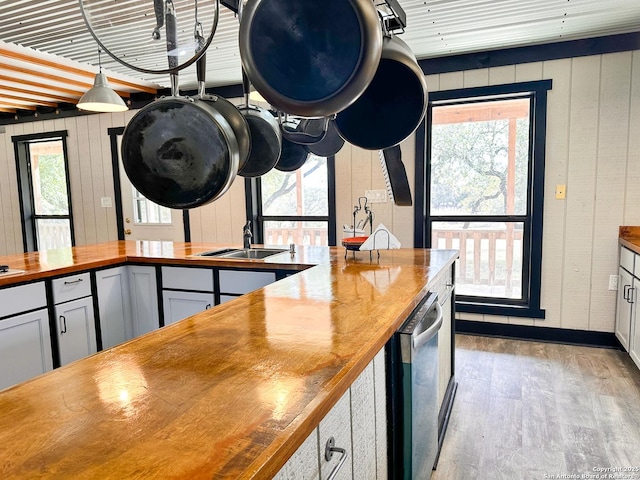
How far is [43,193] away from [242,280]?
14.8 feet

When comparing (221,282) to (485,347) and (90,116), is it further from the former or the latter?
(90,116)

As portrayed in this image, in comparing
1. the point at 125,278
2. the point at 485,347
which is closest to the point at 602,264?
the point at 485,347

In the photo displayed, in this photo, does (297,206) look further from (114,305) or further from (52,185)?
(52,185)

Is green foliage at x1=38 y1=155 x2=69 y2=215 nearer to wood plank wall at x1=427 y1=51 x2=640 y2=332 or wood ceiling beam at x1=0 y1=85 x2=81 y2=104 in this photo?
wood ceiling beam at x1=0 y1=85 x2=81 y2=104

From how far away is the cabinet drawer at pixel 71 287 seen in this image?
2600 millimetres

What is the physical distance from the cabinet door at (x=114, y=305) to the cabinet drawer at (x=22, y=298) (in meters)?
0.39

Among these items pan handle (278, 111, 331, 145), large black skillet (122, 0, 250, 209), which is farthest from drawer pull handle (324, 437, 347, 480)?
pan handle (278, 111, 331, 145)

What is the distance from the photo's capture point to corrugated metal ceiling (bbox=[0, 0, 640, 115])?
2691mm

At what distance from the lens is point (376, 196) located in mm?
4105

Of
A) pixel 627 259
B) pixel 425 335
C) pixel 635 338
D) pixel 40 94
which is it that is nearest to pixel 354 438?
pixel 425 335

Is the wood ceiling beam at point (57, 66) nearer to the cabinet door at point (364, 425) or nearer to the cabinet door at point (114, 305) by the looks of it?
the cabinet door at point (114, 305)

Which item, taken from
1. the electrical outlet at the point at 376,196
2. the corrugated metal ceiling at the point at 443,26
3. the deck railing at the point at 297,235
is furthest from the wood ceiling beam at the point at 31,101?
the electrical outlet at the point at 376,196

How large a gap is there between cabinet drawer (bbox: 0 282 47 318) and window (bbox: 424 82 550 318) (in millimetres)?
3002

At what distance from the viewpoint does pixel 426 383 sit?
1.59m
